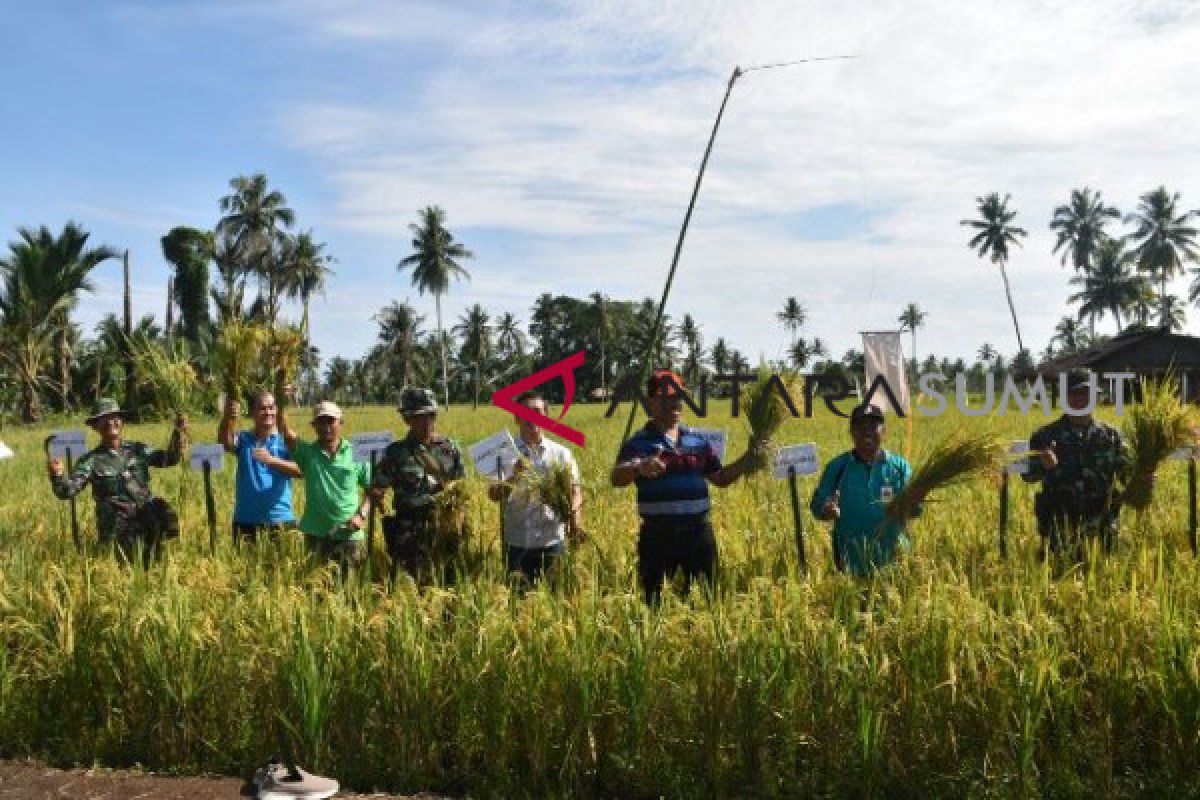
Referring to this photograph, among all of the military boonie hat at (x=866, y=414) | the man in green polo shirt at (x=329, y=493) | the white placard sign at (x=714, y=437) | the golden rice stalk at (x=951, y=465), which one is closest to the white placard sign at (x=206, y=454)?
the man in green polo shirt at (x=329, y=493)

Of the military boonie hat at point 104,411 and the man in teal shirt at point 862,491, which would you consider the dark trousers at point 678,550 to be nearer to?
the man in teal shirt at point 862,491

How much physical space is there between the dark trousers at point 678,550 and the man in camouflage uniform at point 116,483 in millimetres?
2994

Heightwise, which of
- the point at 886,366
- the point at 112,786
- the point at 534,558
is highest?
the point at 886,366

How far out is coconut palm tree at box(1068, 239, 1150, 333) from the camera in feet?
189

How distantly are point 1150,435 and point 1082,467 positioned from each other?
0.38 m

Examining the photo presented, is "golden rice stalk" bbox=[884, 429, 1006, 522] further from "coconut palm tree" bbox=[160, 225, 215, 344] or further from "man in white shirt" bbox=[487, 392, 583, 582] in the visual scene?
"coconut palm tree" bbox=[160, 225, 215, 344]

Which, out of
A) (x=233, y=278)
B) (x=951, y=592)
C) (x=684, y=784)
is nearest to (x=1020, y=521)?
(x=951, y=592)

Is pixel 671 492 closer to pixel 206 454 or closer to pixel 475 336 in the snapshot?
pixel 206 454

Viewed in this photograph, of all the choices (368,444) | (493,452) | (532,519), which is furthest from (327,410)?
(532,519)

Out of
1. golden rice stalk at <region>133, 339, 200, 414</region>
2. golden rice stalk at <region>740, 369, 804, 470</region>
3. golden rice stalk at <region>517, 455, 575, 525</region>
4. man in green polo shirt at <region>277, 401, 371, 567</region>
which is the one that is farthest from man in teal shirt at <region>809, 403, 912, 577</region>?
golden rice stalk at <region>133, 339, 200, 414</region>

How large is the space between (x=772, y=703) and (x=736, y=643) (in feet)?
0.78

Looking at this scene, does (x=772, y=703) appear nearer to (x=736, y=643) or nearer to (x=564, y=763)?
(x=736, y=643)

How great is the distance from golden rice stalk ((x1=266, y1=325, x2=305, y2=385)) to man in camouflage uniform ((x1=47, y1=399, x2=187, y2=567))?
2.34ft

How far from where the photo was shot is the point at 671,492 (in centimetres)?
430
